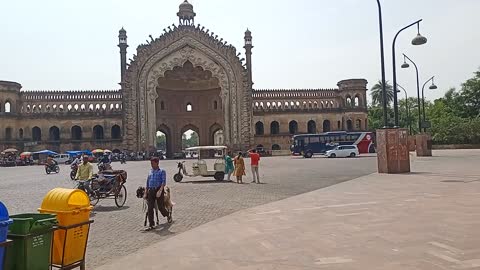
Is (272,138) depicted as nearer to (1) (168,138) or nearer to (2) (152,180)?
(1) (168,138)

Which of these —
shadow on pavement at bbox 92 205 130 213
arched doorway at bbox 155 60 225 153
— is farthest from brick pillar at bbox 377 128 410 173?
arched doorway at bbox 155 60 225 153

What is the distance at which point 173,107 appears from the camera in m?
51.3

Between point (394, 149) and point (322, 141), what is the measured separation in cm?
2714

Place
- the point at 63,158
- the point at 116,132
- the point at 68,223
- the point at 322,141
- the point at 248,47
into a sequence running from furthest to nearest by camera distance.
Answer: the point at 248,47
the point at 116,132
the point at 322,141
the point at 63,158
the point at 68,223

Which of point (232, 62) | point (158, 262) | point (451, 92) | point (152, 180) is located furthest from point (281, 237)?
point (451, 92)

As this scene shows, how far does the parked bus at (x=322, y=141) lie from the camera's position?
1773 inches

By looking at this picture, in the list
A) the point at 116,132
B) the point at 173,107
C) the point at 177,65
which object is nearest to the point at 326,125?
the point at 173,107

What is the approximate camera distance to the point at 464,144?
49.1 meters

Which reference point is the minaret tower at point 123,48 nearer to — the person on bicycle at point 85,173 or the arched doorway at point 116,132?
the arched doorway at point 116,132

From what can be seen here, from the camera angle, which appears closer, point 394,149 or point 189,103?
point 394,149

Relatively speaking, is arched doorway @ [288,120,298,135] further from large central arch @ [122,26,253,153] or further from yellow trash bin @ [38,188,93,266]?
yellow trash bin @ [38,188,93,266]

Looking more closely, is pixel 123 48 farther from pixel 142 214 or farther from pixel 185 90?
pixel 142 214

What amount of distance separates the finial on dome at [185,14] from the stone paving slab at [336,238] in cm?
4529

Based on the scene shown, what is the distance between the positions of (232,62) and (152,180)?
40.5 m
